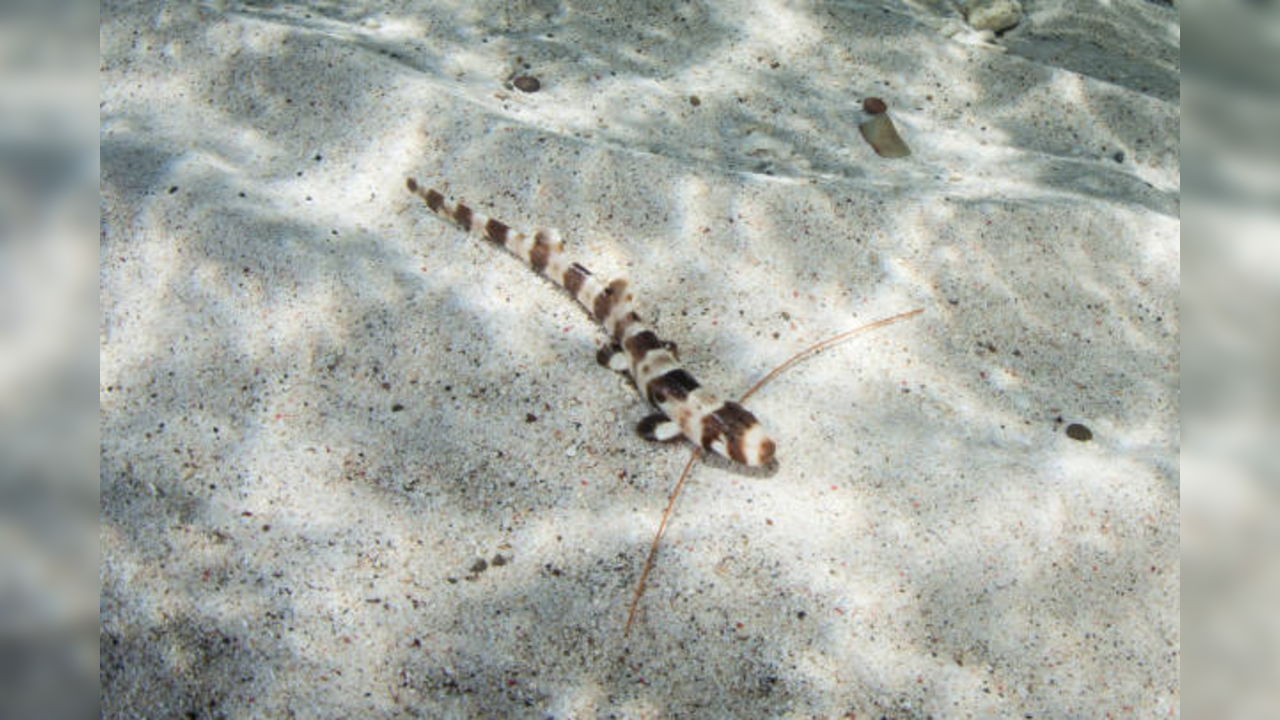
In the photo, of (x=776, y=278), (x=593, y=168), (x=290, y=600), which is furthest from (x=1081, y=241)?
(x=290, y=600)

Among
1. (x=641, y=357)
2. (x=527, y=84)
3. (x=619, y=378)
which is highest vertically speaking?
(x=527, y=84)

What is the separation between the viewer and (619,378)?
4.41 metres

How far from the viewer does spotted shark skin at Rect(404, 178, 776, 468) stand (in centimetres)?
396

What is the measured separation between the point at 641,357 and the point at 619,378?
0.67 feet

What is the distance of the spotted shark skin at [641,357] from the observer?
13.0ft

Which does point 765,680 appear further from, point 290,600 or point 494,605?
point 290,600

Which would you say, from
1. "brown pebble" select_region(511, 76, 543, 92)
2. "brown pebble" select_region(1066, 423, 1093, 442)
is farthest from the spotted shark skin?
"brown pebble" select_region(1066, 423, 1093, 442)

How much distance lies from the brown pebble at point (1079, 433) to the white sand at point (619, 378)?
4 centimetres

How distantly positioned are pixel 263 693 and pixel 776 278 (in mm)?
3528

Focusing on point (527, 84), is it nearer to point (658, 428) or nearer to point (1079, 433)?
point (658, 428)

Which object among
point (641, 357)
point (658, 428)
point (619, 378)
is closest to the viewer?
point (658, 428)

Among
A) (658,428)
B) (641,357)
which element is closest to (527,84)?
(641,357)

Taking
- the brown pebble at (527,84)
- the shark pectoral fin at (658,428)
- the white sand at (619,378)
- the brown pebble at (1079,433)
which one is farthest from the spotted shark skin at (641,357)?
the brown pebble at (1079,433)

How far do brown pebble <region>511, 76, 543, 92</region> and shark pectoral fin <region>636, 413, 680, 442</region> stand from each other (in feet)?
9.65
